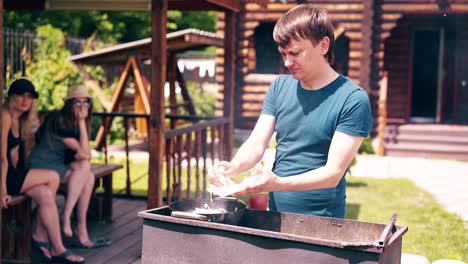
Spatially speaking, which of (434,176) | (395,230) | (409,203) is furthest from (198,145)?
(434,176)

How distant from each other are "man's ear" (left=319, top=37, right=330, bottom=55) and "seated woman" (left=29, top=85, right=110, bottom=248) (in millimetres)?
3387

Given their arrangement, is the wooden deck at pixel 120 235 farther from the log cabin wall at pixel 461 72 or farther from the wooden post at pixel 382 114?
the log cabin wall at pixel 461 72

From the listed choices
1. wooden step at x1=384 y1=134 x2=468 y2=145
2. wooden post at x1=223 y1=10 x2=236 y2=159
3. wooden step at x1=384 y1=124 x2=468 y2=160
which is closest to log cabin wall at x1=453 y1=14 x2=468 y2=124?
wooden step at x1=384 y1=124 x2=468 y2=160

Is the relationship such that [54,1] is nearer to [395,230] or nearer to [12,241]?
[12,241]

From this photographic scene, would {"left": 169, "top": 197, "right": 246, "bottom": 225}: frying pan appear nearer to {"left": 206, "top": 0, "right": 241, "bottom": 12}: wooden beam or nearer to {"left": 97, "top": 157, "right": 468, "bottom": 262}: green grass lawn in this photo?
{"left": 97, "top": 157, "right": 468, "bottom": 262}: green grass lawn

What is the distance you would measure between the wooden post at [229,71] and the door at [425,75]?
9.26 metres

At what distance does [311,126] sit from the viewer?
300 centimetres

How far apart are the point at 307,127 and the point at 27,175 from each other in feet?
9.99

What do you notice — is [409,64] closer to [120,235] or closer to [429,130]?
[429,130]

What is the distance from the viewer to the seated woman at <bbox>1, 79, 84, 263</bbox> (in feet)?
17.4

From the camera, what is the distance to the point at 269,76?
15859 millimetres

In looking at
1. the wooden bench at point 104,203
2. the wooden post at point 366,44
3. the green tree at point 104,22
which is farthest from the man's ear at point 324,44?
the green tree at point 104,22

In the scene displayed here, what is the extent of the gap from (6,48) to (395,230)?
40.6 ft

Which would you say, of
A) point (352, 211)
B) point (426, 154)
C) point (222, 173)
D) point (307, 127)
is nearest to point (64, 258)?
point (222, 173)
